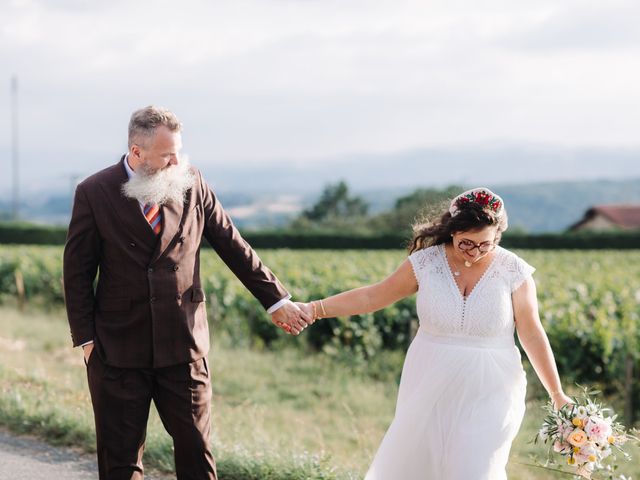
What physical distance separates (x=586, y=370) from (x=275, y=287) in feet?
27.0

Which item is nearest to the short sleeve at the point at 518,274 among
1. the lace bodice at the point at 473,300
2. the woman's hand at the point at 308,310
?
the lace bodice at the point at 473,300

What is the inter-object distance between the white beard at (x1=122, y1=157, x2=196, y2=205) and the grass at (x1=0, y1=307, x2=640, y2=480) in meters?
1.92

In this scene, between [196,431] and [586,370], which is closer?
[196,431]

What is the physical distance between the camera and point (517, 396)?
406cm

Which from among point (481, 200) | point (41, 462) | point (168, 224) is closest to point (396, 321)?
point (41, 462)

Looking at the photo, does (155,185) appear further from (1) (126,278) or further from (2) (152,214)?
(1) (126,278)

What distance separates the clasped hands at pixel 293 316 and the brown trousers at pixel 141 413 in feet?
2.19

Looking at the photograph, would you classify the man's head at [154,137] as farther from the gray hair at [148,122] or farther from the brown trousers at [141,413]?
the brown trousers at [141,413]

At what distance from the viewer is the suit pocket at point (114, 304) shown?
4105 millimetres

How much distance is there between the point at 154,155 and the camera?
4.02m

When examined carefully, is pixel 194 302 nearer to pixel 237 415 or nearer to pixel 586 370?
pixel 237 415

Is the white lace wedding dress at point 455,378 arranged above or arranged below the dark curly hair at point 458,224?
below

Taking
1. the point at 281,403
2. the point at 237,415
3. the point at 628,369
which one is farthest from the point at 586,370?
the point at 237,415

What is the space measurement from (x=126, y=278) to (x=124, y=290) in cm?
6
